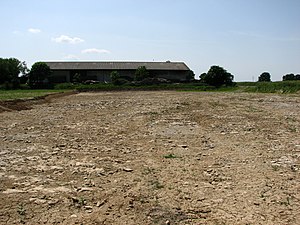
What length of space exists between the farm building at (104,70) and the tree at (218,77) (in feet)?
32.1

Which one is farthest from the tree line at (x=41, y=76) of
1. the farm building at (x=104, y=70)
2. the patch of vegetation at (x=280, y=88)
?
the patch of vegetation at (x=280, y=88)

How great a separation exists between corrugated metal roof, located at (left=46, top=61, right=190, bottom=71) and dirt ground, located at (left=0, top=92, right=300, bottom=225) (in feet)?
204

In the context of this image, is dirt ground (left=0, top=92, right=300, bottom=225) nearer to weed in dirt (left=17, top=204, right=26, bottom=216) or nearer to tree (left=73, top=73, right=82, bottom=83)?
weed in dirt (left=17, top=204, right=26, bottom=216)

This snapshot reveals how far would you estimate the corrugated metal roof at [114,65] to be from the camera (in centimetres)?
7486

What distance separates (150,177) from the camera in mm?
7730

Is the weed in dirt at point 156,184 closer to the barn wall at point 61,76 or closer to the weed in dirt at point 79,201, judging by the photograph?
the weed in dirt at point 79,201

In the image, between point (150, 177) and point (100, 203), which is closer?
point (100, 203)

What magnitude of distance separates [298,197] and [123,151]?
17.9ft

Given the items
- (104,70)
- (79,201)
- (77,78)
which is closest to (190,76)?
(104,70)

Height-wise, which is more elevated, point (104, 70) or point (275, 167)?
point (104, 70)

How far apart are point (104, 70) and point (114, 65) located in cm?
366

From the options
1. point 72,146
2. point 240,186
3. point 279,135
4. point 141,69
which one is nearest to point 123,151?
point 72,146

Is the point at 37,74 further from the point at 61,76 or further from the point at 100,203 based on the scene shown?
the point at 100,203

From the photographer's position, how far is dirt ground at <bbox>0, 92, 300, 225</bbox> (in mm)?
5633
